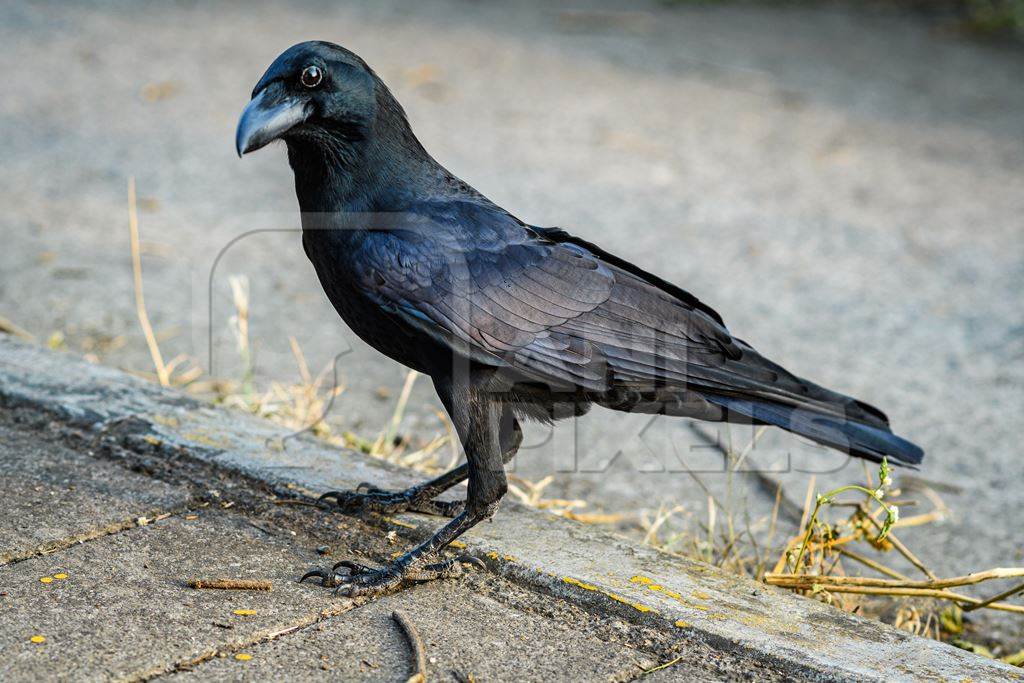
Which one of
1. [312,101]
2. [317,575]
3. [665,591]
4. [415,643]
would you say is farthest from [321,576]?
[312,101]

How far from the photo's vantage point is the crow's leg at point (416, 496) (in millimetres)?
2801

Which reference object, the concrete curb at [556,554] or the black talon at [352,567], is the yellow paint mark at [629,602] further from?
the black talon at [352,567]

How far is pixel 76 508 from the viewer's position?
2623mm

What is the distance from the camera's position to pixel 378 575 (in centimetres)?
246

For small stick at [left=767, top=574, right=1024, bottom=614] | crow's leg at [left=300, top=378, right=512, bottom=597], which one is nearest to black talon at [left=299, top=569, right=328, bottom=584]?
crow's leg at [left=300, top=378, right=512, bottom=597]

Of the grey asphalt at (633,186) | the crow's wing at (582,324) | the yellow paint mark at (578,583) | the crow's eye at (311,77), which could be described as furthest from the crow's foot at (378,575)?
the grey asphalt at (633,186)

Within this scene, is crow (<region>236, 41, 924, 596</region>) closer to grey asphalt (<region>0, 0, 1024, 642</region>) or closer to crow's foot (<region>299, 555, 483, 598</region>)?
crow's foot (<region>299, 555, 483, 598</region>)

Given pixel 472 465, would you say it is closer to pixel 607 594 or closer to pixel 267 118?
pixel 607 594

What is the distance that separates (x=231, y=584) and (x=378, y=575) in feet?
0.97

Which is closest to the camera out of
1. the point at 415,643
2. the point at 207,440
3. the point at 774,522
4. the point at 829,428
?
the point at 415,643

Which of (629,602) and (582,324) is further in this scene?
(582,324)

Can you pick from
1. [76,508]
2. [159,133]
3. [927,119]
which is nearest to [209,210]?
[159,133]

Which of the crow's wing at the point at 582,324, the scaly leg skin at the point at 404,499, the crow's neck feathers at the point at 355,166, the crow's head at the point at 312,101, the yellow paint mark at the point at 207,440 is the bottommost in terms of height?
the scaly leg skin at the point at 404,499

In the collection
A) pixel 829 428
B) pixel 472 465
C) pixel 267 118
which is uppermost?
pixel 267 118
